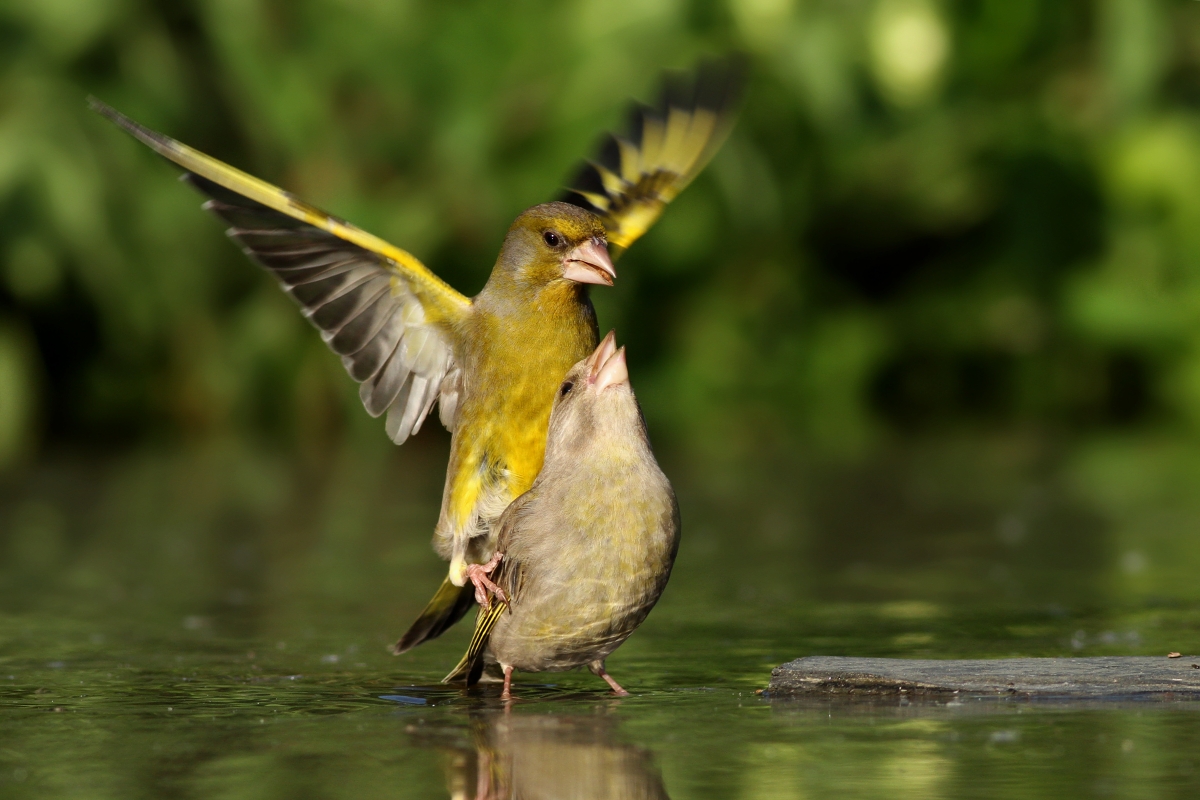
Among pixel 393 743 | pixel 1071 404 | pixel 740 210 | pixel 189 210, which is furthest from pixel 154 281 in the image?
pixel 393 743

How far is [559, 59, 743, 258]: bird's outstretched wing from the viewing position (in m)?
5.96

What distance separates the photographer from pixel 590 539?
4.43m

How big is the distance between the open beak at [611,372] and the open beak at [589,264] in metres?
0.80

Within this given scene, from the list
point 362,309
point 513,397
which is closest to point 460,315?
point 362,309

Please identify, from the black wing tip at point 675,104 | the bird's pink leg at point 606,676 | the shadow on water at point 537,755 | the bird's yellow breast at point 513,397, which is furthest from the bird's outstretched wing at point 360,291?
the shadow on water at point 537,755

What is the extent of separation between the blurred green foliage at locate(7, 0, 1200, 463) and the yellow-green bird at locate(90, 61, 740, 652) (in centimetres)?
691

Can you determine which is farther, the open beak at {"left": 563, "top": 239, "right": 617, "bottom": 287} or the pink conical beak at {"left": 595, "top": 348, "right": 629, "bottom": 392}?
the open beak at {"left": 563, "top": 239, "right": 617, "bottom": 287}

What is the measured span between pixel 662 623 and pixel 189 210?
828 centimetres

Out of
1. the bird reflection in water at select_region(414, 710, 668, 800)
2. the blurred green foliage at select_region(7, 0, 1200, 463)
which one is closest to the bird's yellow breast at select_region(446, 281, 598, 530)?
the bird reflection in water at select_region(414, 710, 668, 800)

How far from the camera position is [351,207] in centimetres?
1320

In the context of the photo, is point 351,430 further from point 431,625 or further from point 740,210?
point 431,625

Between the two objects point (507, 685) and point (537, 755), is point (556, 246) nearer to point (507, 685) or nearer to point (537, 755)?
point (507, 685)

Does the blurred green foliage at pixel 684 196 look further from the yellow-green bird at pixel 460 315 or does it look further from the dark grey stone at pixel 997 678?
the dark grey stone at pixel 997 678

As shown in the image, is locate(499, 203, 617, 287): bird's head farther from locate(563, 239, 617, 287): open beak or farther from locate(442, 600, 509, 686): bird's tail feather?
locate(442, 600, 509, 686): bird's tail feather
